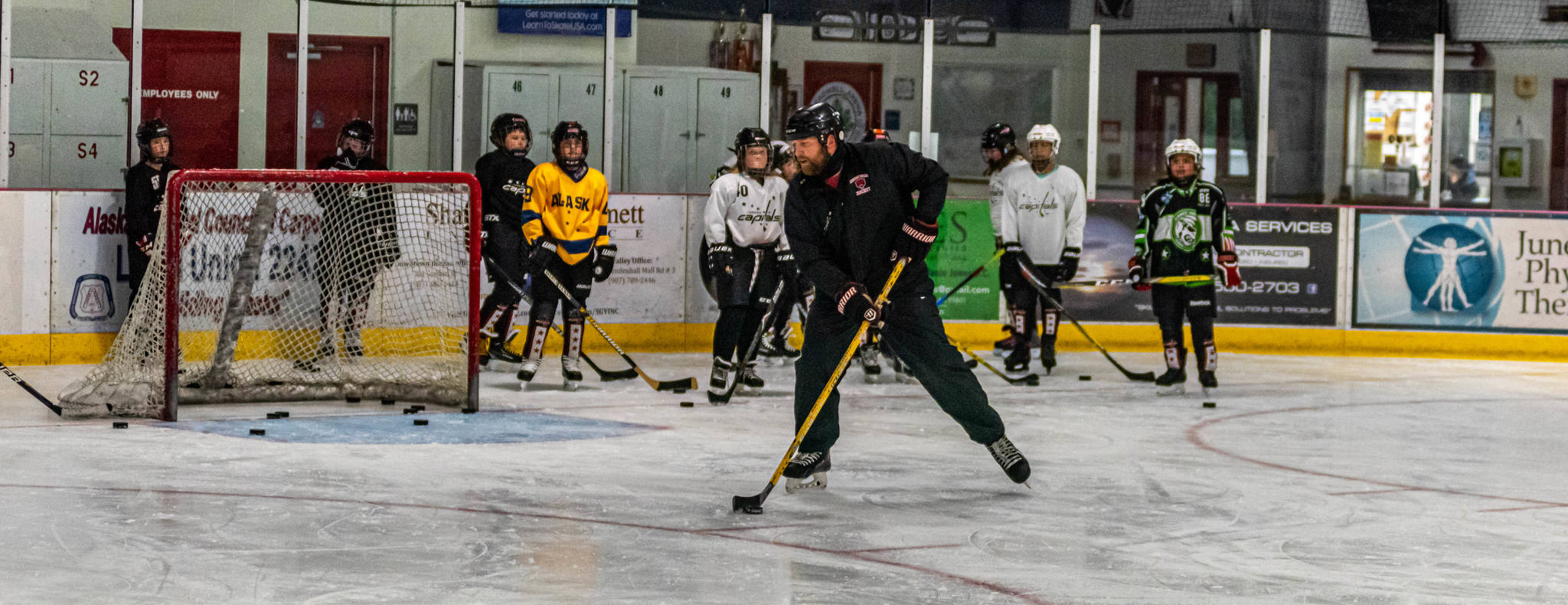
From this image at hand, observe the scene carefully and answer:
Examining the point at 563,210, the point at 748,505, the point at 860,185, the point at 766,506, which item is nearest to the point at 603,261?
the point at 563,210

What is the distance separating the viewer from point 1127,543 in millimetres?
4422

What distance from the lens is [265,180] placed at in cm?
671

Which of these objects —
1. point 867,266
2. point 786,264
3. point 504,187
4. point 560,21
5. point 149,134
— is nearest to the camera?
point 867,266

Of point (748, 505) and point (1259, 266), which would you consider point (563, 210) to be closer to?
point (748, 505)

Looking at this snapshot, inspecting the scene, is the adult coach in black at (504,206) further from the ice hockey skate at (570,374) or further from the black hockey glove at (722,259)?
the black hockey glove at (722,259)

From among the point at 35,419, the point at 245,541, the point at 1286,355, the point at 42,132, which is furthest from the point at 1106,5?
the point at 245,541

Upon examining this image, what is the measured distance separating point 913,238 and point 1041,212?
13.3ft

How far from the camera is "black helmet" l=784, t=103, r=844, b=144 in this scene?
4.94 meters

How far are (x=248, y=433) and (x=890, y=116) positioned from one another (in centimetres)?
567

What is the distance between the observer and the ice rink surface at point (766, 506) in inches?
153

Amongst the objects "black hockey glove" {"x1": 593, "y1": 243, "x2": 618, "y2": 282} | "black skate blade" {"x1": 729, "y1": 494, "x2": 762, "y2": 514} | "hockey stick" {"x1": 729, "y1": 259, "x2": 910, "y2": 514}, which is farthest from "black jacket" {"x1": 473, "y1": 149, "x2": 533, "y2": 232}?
"black skate blade" {"x1": 729, "y1": 494, "x2": 762, "y2": 514}

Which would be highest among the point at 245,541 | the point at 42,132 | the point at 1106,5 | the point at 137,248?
Result: the point at 1106,5

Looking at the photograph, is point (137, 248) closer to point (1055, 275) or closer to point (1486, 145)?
point (1055, 275)

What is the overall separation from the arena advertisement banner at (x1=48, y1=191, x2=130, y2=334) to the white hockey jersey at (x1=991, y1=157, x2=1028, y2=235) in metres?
4.25
